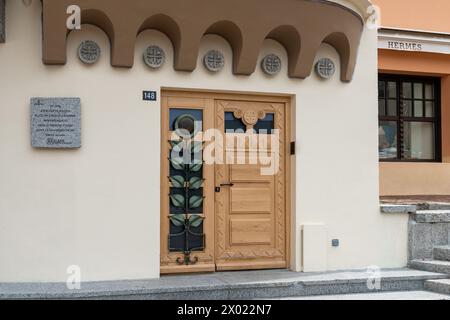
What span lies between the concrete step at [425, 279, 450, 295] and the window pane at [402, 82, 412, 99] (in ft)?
17.2

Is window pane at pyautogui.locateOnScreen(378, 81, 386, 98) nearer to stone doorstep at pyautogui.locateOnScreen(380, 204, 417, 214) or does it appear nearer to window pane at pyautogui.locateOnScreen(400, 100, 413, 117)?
window pane at pyautogui.locateOnScreen(400, 100, 413, 117)

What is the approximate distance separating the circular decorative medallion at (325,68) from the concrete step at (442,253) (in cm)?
301

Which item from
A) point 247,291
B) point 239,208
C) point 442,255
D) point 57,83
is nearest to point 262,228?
point 239,208

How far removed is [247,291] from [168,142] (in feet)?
7.23

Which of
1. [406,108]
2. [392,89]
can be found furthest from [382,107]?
[406,108]

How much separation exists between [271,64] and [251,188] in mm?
1748

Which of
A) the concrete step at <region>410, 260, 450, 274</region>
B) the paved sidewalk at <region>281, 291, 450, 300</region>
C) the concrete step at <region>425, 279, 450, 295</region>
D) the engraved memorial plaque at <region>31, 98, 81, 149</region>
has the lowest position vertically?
the paved sidewalk at <region>281, 291, 450, 300</region>

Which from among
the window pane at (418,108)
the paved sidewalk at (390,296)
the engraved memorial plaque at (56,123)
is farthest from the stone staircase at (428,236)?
the engraved memorial plaque at (56,123)

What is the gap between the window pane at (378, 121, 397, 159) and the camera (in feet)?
39.9

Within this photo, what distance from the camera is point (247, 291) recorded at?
732 centimetres

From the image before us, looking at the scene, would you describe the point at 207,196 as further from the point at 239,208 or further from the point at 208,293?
the point at 208,293

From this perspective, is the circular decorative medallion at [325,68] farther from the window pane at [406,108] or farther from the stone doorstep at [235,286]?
the window pane at [406,108]

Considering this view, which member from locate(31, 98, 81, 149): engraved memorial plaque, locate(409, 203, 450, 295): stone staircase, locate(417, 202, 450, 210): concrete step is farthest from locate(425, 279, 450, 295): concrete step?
locate(31, 98, 81, 149): engraved memorial plaque
